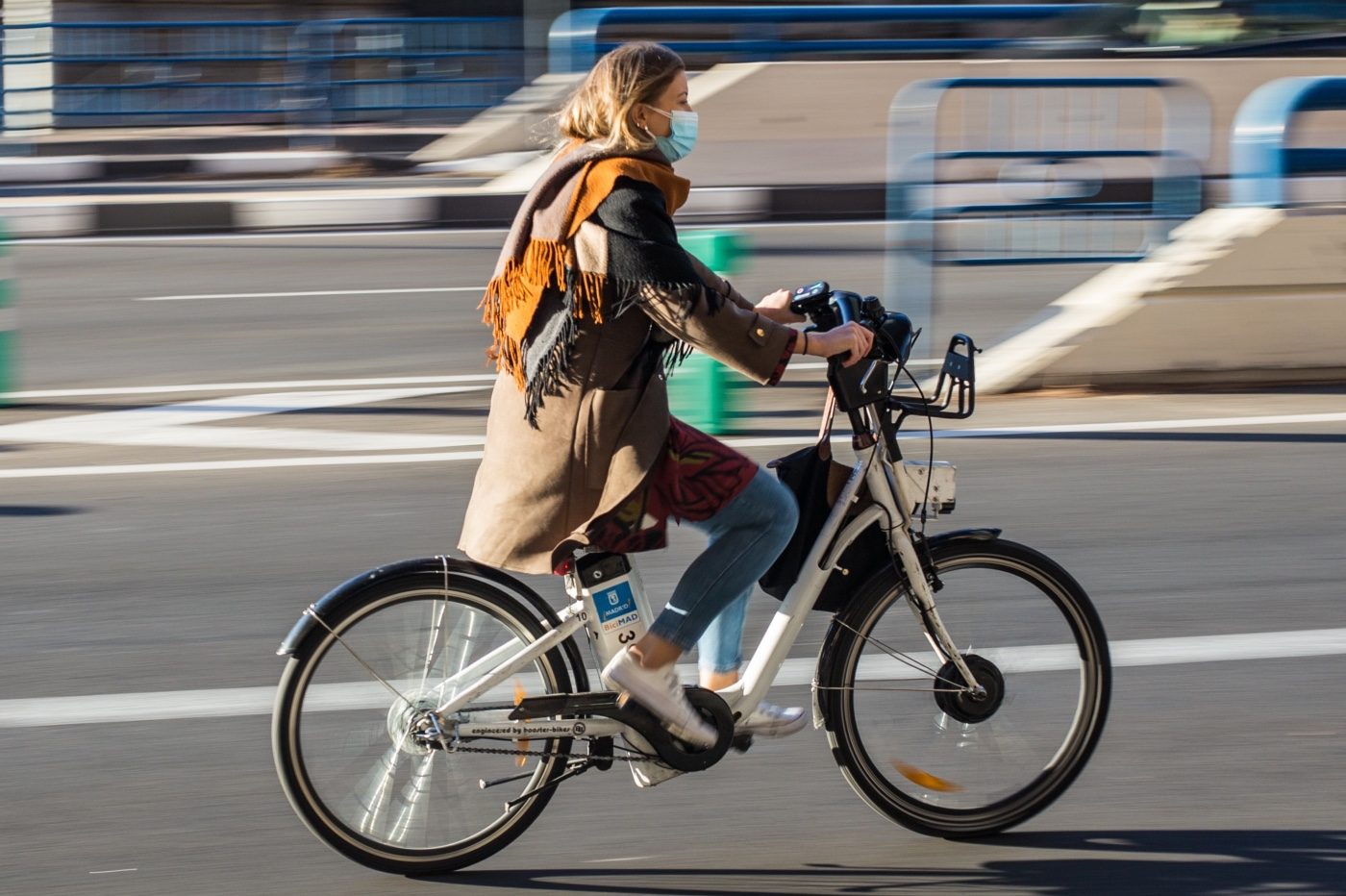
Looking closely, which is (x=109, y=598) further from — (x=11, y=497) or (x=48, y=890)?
(x=48, y=890)

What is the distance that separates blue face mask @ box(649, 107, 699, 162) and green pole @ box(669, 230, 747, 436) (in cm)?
409

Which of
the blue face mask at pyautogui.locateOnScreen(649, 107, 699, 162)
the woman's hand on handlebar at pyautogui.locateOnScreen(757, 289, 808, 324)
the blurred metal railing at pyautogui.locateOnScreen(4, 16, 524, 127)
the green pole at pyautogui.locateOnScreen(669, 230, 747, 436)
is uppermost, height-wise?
the blurred metal railing at pyautogui.locateOnScreen(4, 16, 524, 127)

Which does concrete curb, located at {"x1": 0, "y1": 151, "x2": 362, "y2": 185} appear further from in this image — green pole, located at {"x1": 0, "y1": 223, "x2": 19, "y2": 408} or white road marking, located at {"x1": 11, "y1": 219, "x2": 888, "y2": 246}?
green pole, located at {"x1": 0, "y1": 223, "x2": 19, "y2": 408}

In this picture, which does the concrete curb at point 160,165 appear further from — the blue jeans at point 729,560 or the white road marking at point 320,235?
the blue jeans at point 729,560

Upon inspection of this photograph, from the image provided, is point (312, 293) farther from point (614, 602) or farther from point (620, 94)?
point (620, 94)

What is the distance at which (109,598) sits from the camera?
587 centimetres

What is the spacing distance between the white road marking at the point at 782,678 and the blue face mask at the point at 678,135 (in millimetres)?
1233

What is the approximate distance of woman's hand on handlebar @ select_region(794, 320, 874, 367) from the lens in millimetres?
3688

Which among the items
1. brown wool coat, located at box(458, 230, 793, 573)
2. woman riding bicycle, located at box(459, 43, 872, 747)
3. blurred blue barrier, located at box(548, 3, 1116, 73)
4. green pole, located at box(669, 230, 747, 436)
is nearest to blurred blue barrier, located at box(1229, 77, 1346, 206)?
green pole, located at box(669, 230, 747, 436)

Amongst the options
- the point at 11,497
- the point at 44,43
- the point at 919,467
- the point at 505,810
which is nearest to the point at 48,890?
the point at 505,810

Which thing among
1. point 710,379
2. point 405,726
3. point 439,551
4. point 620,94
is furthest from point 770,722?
point 710,379

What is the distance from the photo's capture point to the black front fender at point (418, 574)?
3.77m

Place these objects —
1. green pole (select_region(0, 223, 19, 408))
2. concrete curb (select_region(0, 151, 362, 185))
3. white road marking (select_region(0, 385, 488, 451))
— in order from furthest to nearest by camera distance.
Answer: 1. concrete curb (select_region(0, 151, 362, 185))
2. green pole (select_region(0, 223, 19, 408))
3. white road marking (select_region(0, 385, 488, 451))

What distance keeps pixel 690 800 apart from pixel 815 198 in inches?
490
